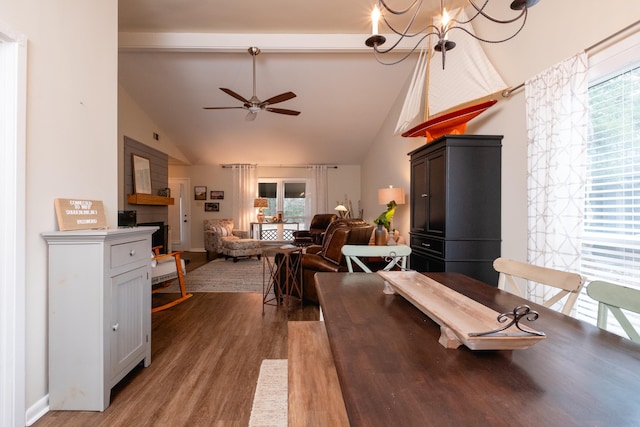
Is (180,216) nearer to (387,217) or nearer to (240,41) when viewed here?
(240,41)

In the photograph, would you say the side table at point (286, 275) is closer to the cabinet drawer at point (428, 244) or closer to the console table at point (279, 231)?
the cabinet drawer at point (428, 244)

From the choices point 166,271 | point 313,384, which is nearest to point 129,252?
point 313,384

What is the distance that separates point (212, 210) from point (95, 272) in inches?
257

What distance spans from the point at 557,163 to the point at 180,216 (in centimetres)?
800

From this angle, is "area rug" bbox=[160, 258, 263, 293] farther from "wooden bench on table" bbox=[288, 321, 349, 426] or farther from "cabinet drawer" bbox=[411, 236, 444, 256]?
"wooden bench on table" bbox=[288, 321, 349, 426]

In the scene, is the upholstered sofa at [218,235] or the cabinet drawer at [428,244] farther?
the upholstered sofa at [218,235]

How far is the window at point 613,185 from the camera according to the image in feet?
4.87

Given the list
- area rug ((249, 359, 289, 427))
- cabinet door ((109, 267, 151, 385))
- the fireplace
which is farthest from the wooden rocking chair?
the fireplace

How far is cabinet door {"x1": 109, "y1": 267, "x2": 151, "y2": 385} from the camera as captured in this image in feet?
5.57

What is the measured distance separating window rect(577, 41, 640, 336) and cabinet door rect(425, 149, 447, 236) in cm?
87

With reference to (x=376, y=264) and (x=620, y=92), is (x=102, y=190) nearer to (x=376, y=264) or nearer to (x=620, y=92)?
(x=376, y=264)

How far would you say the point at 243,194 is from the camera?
782 centimetres

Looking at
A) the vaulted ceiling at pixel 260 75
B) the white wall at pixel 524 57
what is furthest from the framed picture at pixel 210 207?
the white wall at pixel 524 57

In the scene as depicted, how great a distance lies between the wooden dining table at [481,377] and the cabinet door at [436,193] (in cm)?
144
